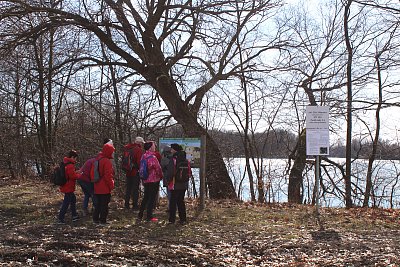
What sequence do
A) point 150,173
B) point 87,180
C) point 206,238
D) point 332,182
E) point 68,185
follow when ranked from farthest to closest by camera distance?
point 332,182
point 87,180
point 150,173
point 68,185
point 206,238

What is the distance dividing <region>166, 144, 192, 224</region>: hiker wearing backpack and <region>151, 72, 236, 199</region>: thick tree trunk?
505cm

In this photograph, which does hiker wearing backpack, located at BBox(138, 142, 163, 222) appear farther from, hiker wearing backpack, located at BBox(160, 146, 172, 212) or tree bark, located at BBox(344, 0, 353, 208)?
tree bark, located at BBox(344, 0, 353, 208)

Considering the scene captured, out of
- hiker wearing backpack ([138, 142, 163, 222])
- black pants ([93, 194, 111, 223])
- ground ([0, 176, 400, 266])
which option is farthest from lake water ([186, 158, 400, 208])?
black pants ([93, 194, 111, 223])

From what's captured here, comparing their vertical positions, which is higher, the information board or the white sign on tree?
the white sign on tree

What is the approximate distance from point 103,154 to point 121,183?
3788 mm

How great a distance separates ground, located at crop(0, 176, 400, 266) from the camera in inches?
247

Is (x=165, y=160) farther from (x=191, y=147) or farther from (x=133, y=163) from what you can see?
(x=191, y=147)

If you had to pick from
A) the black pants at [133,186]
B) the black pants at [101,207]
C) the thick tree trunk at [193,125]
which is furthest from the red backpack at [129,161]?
the thick tree trunk at [193,125]

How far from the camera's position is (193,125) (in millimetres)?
14266

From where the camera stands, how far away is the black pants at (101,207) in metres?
8.65

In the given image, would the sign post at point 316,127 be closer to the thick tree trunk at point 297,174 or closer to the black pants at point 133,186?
the black pants at point 133,186

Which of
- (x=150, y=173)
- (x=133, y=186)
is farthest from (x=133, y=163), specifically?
(x=150, y=173)

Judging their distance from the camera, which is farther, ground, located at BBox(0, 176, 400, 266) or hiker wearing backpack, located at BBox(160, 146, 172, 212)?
hiker wearing backpack, located at BBox(160, 146, 172, 212)

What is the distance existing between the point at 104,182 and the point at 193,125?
607 centimetres
